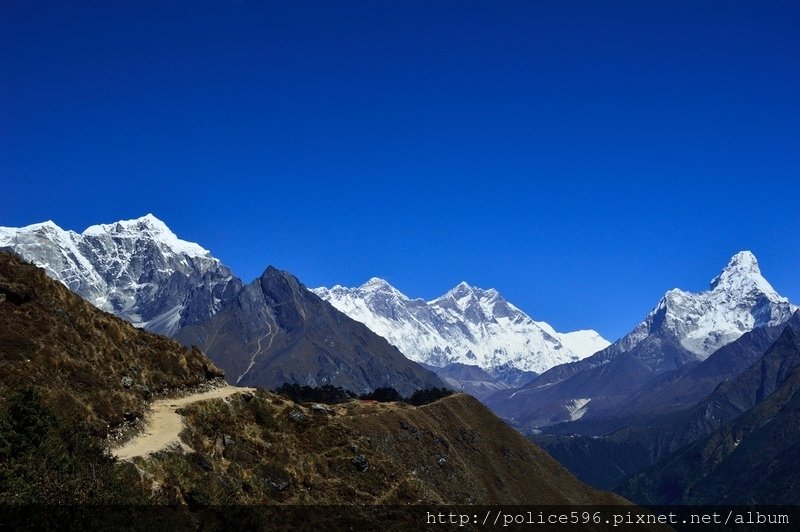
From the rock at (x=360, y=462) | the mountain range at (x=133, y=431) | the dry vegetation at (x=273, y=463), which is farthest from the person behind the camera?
the rock at (x=360, y=462)

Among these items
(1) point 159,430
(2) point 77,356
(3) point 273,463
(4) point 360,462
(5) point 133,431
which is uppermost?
(2) point 77,356

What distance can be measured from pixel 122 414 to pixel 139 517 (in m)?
15.0

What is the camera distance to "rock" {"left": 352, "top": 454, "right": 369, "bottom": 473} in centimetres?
7212

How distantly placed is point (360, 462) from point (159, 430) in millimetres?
21954

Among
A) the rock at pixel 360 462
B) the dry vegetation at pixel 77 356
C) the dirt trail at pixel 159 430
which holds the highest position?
the dry vegetation at pixel 77 356

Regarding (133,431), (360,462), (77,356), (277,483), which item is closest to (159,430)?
(133,431)

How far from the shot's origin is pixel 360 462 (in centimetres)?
7250

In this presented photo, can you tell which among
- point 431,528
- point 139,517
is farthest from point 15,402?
point 431,528

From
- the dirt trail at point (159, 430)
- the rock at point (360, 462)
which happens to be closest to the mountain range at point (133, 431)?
the rock at point (360, 462)

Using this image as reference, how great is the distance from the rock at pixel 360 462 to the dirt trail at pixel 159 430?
14935 millimetres

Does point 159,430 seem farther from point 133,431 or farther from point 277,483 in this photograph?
point 277,483

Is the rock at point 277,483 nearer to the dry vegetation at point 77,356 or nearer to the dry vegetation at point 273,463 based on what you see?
the dry vegetation at point 273,463

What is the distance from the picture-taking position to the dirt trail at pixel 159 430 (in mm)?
53188

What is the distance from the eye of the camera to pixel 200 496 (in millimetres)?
50594
